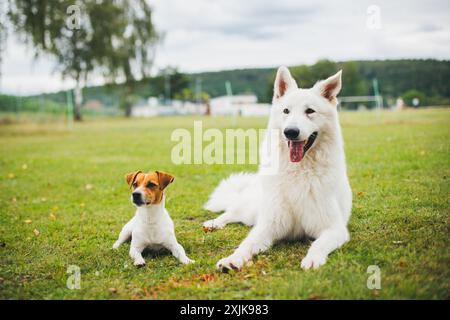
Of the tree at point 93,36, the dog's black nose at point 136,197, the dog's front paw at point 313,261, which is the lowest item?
the dog's front paw at point 313,261

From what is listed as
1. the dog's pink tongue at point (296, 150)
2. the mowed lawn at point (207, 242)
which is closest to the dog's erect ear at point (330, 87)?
the dog's pink tongue at point (296, 150)

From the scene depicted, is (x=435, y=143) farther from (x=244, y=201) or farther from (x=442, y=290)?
(x=442, y=290)

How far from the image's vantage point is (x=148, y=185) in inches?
180

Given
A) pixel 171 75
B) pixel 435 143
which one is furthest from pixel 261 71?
pixel 171 75

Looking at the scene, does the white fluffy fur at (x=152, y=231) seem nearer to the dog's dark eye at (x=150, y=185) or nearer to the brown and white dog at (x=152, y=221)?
the brown and white dog at (x=152, y=221)

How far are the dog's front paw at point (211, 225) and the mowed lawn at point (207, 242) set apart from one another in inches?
4.9

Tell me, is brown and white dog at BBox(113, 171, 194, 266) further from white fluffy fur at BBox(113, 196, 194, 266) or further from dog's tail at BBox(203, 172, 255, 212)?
dog's tail at BBox(203, 172, 255, 212)

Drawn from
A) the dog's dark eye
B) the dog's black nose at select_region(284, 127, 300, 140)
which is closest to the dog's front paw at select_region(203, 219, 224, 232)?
the dog's dark eye

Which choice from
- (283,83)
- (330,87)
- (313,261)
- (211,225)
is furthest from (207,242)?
(330,87)

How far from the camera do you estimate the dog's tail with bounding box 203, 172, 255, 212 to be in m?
6.71

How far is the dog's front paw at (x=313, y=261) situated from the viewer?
12.9 feet

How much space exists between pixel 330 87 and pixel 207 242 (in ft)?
7.65
